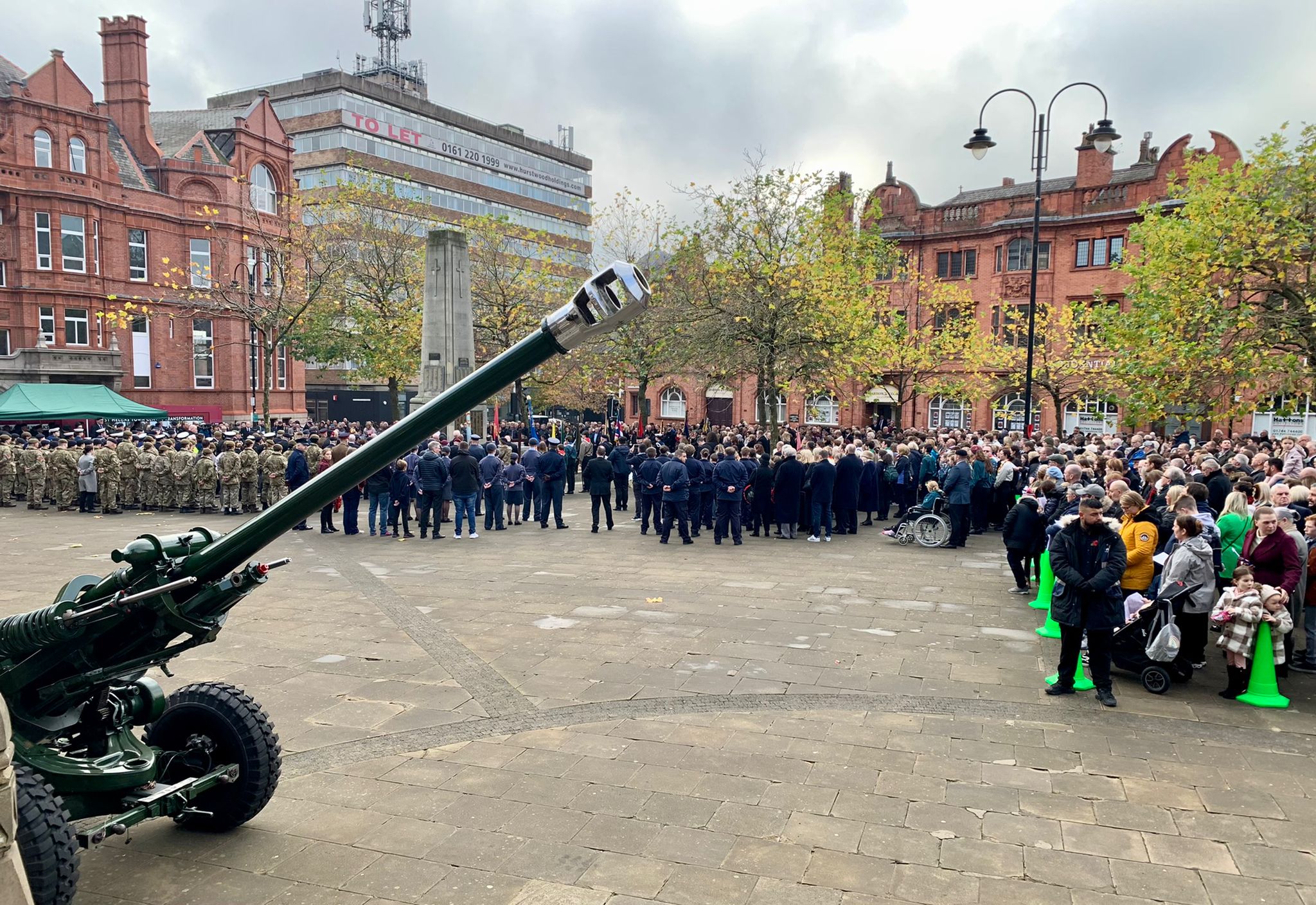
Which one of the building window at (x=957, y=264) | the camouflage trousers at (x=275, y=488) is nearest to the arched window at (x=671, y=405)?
the building window at (x=957, y=264)

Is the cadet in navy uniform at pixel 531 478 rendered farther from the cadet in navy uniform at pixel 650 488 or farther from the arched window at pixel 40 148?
the arched window at pixel 40 148

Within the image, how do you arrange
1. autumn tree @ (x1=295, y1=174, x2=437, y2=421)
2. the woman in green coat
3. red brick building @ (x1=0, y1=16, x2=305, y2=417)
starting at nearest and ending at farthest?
the woman in green coat, autumn tree @ (x1=295, y1=174, x2=437, y2=421), red brick building @ (x1=0, y1=16, x2=305, y2=417)

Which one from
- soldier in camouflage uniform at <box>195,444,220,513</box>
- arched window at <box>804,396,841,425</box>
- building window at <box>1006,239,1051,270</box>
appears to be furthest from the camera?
arched window at <box>804,396,841,425</box>

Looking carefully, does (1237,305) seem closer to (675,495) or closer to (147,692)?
(675,495)

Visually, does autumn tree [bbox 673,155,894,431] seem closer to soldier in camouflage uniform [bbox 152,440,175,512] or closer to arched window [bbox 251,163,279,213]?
soldier in camouflage uniform [bbox 152,440,175,512]

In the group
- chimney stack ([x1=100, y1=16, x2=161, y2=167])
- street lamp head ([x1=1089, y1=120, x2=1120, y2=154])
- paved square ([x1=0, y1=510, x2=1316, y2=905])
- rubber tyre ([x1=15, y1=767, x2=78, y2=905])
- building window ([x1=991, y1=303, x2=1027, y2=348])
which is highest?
chimney stack ([x1=100, y1=16, x2=161, y2=167])

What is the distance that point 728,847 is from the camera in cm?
490

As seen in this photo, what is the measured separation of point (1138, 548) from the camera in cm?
802

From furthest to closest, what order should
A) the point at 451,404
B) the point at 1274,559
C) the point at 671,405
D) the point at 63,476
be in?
1. the point at 671,405
2. the point at 63,476
3. the point at 1274,559
4. the point at 451,404

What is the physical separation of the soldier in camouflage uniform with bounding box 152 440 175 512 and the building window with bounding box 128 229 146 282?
79.7ft

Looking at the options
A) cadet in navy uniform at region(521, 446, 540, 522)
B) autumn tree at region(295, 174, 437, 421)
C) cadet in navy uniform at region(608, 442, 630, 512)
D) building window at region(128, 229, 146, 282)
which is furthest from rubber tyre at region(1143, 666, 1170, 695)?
building window at region(128, 229, 146, 282)

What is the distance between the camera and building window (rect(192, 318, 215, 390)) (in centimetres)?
4184

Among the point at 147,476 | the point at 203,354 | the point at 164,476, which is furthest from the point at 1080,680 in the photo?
the point at 203,354

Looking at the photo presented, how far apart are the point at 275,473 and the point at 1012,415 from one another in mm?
33968
